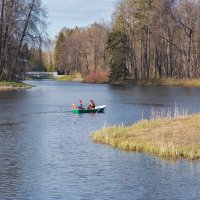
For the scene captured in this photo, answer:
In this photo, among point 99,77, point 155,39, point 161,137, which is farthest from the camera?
point 99,77

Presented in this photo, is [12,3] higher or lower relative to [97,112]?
higher

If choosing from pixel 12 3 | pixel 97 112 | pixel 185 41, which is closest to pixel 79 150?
pixel 97 112

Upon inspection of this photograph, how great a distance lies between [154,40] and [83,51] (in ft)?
195

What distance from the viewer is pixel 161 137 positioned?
26.3 m

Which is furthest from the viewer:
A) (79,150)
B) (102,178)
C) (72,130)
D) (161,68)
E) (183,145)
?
(161,68)

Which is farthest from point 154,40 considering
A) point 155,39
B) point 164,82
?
point 164,82

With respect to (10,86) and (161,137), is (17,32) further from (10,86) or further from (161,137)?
(161,137)

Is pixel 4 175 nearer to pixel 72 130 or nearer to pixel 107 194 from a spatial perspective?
pixel 107 194

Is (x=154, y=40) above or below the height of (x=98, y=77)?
above

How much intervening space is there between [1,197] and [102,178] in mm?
4284

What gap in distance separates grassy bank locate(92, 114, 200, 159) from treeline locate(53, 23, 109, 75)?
11696 cm

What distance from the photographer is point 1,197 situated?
56.6 ft

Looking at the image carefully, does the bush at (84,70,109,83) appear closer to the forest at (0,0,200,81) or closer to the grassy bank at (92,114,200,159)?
the forest at (0,0,200,81)

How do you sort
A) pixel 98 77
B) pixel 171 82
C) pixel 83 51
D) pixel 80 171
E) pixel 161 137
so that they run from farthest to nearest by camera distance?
pixel 83 51
pixel 98 77
pixel 171 82
pixel 161 137
pixel 80 171
